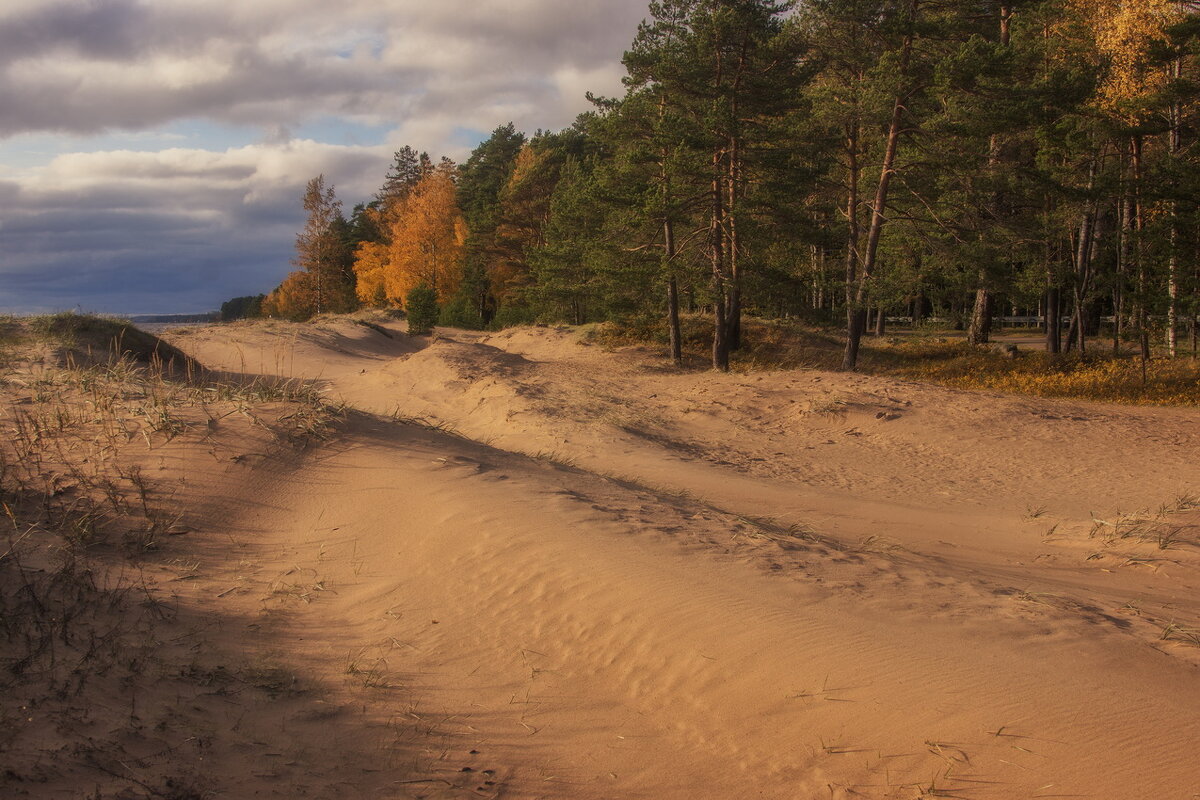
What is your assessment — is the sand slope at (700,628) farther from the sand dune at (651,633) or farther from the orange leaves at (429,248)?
the orange leaves at (429,248)

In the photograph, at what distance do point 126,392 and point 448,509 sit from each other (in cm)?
444

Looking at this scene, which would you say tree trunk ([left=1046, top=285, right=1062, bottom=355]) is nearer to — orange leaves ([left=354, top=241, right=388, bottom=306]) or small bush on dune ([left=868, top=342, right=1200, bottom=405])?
small bush on dune ([left=868, top=342, right=1200, bottom=405])

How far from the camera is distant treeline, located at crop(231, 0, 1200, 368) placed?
18578 millimetres

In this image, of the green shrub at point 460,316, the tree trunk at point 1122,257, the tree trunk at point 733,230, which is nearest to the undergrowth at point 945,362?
the tree trunk at point 1122,257

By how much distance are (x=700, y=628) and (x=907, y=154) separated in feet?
61.8

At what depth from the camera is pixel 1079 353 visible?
22.9 m

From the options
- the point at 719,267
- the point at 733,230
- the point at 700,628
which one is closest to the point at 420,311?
the point at 719,267

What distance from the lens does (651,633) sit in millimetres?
4668

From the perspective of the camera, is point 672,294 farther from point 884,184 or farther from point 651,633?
point 651,633

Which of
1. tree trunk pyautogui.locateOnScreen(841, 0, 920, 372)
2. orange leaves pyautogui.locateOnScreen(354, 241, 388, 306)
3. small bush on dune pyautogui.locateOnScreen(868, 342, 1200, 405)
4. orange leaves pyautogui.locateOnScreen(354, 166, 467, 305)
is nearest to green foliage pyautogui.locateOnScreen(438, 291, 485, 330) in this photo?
orange leaves pyautogui.locateOnScreen(354, 166, 467, 305)

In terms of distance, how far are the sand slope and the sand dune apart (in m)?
0.02

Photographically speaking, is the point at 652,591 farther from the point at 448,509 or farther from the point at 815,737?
the point at 448,509

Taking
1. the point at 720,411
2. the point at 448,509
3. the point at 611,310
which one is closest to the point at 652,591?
the point at 448,509

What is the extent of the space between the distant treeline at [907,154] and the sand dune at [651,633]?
1212cm
